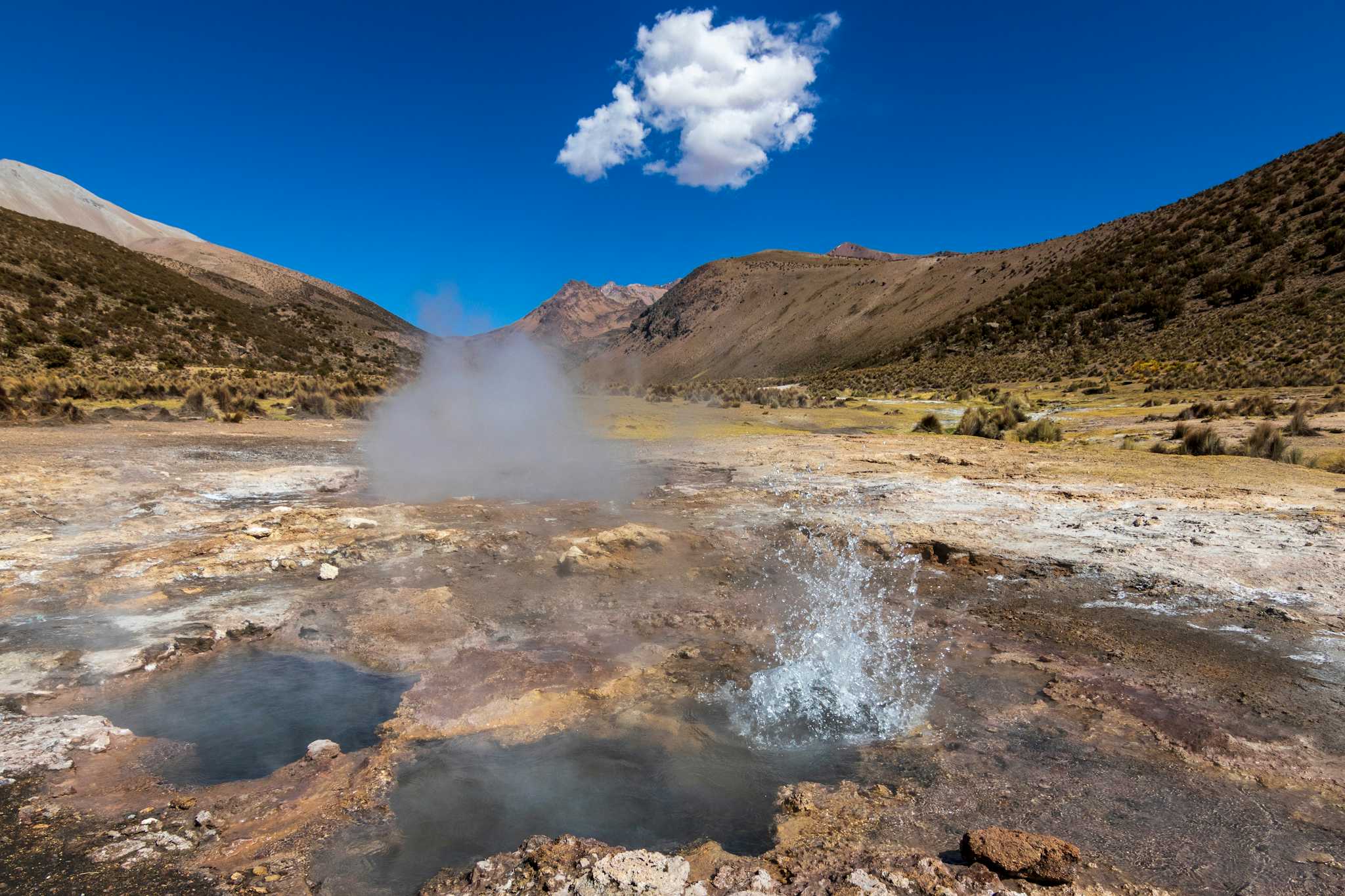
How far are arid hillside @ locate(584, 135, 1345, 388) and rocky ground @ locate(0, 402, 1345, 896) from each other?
1791 centimetres

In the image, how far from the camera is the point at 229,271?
2707 inches

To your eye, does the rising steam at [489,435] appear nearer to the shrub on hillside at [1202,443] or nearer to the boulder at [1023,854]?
the boulder at [1023,854]

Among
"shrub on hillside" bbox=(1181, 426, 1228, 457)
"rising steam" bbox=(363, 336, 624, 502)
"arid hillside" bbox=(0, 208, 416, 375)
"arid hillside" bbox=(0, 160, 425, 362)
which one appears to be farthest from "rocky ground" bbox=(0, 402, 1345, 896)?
"arid hillside" bbox=(0, 160, 425, 362)

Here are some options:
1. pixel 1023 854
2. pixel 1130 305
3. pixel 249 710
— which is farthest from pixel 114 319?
pixel 1130 305

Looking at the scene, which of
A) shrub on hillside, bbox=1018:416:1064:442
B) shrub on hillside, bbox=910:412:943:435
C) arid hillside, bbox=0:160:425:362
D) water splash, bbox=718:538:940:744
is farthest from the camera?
arid hillside, bbox=0:160:425:362

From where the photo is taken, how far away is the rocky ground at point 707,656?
7.61ft

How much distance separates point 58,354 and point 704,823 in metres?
29.6

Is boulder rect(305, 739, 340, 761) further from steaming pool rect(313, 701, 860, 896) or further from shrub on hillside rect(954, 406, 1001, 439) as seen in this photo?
shrub on hillside rect(954, 406, 1001, 439)

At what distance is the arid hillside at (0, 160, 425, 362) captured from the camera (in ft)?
183

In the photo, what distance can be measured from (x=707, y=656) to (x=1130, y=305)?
41.7 m

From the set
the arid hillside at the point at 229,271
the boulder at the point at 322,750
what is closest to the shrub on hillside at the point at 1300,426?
the boulder at the point at 322,750

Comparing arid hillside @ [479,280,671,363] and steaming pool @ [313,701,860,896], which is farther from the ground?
arid hillside @ [479,280,671,363]

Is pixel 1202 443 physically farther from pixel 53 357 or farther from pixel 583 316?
pixel 583 316

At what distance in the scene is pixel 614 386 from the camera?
33.5m
